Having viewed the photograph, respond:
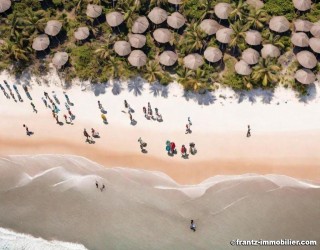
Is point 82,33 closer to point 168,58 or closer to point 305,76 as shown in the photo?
point 168,58

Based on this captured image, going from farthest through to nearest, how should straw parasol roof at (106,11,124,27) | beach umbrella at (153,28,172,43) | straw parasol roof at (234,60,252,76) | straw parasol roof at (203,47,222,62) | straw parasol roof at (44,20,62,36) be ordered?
straw parasol roof at (44,20,62,36) → straw parasol roof at (106,11,124,27) → beach umbrella at (153,28,172,43) → straw parasol roof at (203,47,222,62) → straw parasol roof at (234,60,252,76)

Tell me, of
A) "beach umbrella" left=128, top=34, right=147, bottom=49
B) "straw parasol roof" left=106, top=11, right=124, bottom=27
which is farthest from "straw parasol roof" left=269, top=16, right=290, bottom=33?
"straw parasol roof" left=106, top=11, right=124, bottom=27

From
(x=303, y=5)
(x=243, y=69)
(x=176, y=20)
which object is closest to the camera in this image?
(x=243, y=69)

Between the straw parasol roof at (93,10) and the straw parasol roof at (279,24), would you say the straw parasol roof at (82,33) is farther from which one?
the straw parasol roof at (279,24)

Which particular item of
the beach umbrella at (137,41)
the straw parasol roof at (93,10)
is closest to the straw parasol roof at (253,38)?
the beach umbrella at (137,41)

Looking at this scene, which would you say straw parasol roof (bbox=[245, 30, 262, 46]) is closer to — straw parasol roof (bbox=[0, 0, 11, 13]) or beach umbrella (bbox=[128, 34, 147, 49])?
beach umbrella (bbox=[128, 34, 147, 49])

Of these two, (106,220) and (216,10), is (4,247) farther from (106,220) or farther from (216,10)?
(216,10)

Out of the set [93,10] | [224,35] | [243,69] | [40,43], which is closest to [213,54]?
[224,35]

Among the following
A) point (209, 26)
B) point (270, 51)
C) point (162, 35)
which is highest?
point (209, 26)
